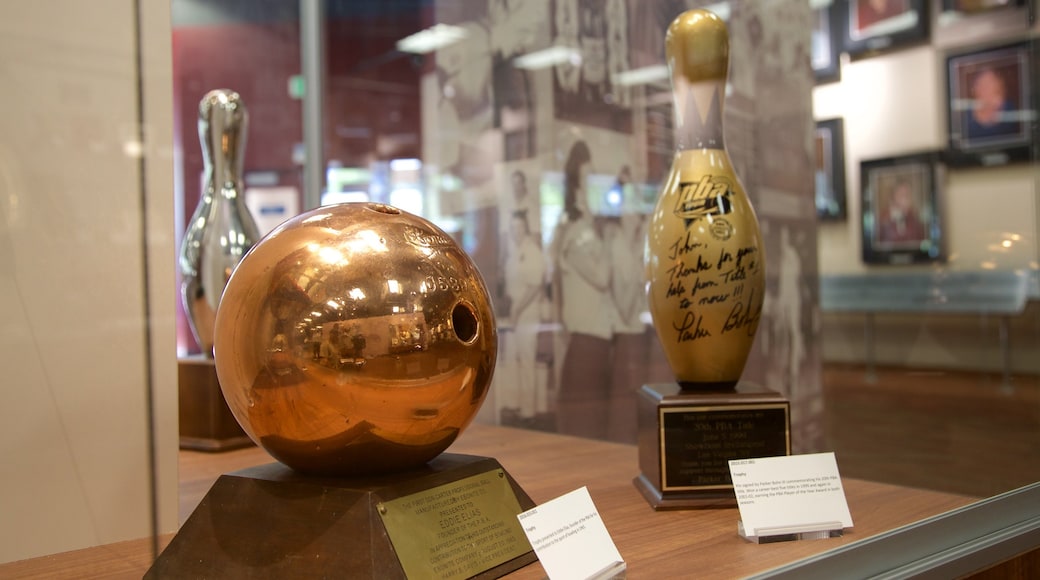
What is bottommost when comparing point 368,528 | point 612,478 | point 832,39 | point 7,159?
point 612,478

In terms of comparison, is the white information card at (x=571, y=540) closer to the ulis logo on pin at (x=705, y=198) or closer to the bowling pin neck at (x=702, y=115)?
the ulis logo on pin at (x=705, y=198)

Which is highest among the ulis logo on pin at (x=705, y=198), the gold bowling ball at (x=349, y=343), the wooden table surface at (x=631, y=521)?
the ulis logo on pin at (x=705, y=198)

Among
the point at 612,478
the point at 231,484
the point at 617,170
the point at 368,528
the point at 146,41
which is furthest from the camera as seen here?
the point at 617,170

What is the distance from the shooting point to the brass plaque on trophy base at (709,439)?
1.22 m

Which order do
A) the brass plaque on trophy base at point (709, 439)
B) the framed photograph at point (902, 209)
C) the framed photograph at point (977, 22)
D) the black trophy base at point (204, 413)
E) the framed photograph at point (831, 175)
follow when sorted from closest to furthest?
the brass plaque on trophy base at point (709, 439) → the black trophy base at point (204, 413) → the framed photograph at point (977, 22) → the framed photograph at point (902, 209) → the framed photograph at point (831, 175)

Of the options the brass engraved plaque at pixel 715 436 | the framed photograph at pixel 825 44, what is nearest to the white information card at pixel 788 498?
the brass engraved plaque at pixel 715 436

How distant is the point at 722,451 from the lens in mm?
1227

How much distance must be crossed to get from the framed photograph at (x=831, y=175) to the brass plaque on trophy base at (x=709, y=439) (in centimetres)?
148

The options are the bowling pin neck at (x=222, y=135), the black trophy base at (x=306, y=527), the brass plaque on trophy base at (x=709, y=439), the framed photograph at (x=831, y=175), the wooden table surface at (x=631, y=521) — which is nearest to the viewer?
the black trophy base at (x=306, y=527)

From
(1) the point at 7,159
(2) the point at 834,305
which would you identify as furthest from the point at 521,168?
(1) the point at 7,159

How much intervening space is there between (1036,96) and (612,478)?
1.49 m

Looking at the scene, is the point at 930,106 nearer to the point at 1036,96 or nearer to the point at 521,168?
the point at 1036,96

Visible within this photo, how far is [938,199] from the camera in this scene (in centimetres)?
245

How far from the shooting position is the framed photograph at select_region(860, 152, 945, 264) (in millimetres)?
2455
